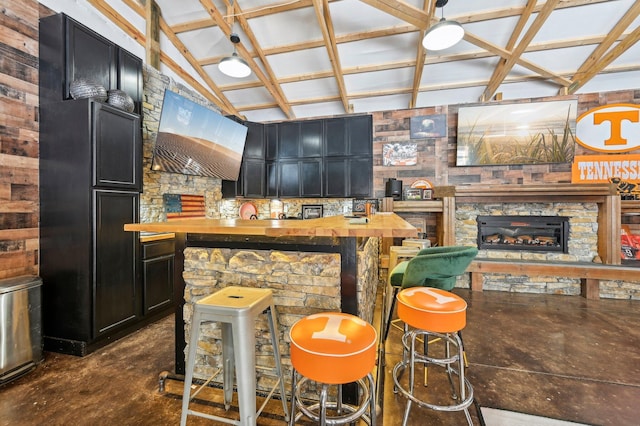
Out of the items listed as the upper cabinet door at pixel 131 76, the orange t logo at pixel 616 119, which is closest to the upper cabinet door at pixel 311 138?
the upper cabinet door at pixel 131 76

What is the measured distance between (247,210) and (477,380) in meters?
4.55

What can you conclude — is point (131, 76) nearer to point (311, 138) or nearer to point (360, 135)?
point (311, 138)

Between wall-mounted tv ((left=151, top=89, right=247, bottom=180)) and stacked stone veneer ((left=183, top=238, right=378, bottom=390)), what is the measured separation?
7.34ft

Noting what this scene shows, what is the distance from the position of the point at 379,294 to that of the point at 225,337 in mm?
2528

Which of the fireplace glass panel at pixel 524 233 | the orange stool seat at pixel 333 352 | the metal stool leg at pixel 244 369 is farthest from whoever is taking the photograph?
the fireplace glass panel at pixel 524 233

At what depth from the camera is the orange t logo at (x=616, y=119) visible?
415 centimetres

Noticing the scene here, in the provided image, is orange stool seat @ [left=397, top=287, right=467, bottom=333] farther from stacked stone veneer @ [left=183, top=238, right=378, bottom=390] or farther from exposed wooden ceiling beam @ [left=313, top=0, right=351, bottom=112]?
exposed wooden ceiling beam @ [left=313, top=0, right=351, bottom=112]

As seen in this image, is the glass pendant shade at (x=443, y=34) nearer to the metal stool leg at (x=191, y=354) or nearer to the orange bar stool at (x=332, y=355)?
the orange bar stool at (x=332, y=355)

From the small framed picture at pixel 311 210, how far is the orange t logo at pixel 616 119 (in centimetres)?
482

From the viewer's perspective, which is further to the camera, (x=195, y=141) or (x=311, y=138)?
(x=311, y=138)

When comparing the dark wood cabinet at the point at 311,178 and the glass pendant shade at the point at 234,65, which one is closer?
the glass pendant shade at the point at 234,65

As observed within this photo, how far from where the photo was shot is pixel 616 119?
4.21m

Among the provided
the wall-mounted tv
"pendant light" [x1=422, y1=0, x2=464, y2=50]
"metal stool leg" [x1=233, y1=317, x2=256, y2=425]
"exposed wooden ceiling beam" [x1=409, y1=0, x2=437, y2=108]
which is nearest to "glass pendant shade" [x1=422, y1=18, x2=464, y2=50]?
"pendant light" [x1=422, y1=0, x2=464, y2=50]

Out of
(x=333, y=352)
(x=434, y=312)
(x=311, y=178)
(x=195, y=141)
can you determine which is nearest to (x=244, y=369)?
(x=333, y=352)
